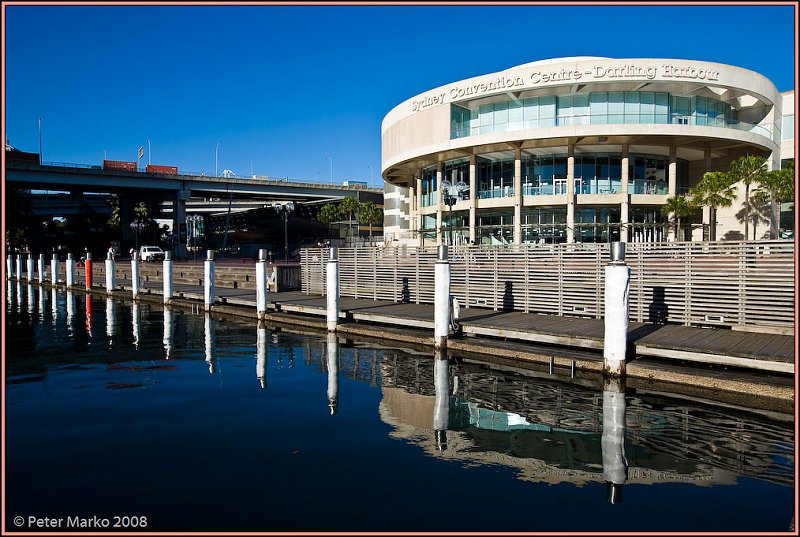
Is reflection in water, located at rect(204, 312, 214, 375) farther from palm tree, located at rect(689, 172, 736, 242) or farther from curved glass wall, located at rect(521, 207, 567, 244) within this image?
→ palm tree, located at rect(689, 172, 736, 242)

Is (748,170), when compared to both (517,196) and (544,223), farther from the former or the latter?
(517,196)

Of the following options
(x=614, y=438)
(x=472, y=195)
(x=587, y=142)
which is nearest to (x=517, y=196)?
(x=472, y=195)

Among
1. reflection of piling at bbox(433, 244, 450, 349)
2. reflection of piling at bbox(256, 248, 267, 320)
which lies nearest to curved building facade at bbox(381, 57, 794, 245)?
reflection of piling at bbox(256, 248, 267, 320)

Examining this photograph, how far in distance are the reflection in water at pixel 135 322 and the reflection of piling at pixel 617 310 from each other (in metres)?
13.0

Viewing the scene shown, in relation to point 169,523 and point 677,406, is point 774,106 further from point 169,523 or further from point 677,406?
point 169,523

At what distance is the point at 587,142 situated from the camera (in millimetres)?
40844

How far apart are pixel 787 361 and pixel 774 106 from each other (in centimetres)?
4157

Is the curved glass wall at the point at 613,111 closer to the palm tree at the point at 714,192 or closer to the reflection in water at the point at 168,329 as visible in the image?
the palm tree at the point at 714,192

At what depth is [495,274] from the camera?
60.3 ft

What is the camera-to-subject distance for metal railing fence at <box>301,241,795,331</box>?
1288 cm

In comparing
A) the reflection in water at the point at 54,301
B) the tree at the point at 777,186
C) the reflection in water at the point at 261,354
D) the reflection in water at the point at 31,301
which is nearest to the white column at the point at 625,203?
the tree at the point at 777,186

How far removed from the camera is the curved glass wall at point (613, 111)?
39.2 metres

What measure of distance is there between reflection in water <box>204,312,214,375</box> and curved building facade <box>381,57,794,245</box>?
20748 mm

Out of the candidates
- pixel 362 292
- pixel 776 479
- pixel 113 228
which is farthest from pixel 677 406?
pixel 113 228
